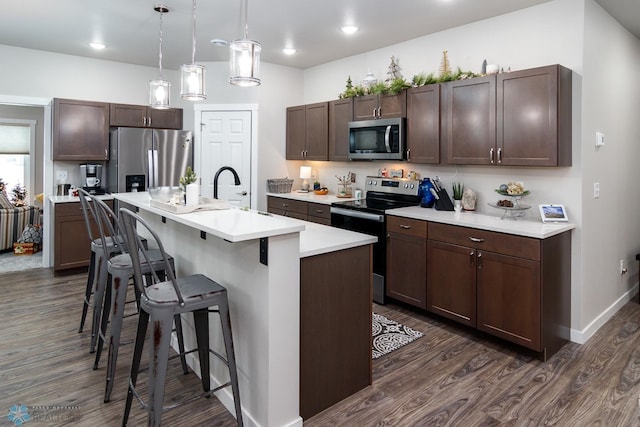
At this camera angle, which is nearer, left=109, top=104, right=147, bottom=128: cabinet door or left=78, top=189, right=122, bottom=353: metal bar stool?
left=78, top=189, right=122, bottom=353: metal bar stool

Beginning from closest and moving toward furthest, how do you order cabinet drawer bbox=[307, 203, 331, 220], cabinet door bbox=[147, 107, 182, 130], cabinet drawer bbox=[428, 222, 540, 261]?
cabinet drawer bbox=[428, 222, 540, 261]
cabinet drawer bbox=[307, 203, 331, 220]
cabinet door bbox=[147, 107, 182, 130]

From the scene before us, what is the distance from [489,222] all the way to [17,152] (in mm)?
7634

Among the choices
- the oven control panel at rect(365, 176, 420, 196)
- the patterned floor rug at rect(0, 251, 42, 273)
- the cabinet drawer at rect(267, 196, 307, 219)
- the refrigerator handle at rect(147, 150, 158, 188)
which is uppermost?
the refrigerator handle at rect(147, 150, 158, 188)

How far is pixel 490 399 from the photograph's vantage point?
2469 millimetres

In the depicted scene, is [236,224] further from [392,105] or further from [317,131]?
[317,131]

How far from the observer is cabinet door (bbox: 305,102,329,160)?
16.8ft

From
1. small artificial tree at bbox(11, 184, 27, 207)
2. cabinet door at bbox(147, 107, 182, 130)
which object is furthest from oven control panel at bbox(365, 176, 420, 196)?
small artificial tree at bbox(11, 184, 27, 207)

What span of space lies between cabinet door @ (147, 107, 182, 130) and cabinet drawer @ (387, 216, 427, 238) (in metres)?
3.61

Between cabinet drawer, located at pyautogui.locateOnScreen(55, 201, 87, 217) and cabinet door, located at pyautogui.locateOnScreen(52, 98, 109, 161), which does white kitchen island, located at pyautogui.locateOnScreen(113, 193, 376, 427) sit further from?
cabinet door, located at pyautogui.locateOnScreen(52, 98, 109, 161)

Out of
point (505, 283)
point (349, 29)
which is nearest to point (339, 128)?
point (349, 29)

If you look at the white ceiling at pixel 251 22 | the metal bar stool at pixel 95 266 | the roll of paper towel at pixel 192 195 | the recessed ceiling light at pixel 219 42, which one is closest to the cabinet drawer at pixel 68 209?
the white ceiling at pixel 251 22

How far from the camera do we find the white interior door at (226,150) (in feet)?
18.4

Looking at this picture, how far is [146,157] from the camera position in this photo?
5441 mm

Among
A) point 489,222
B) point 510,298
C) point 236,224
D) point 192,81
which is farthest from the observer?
point 489,222
